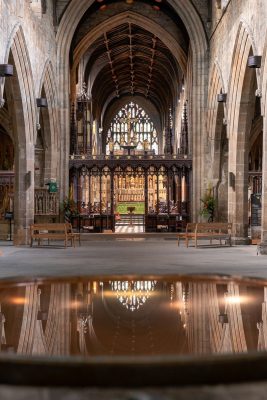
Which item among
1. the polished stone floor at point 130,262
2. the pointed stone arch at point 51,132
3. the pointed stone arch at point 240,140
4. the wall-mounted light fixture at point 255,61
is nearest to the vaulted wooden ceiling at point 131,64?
the pointed stone arch at point 51,132

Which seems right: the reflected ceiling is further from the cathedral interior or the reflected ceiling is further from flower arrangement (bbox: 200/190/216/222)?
flower arrangement (bbox: 200/190/216/222)

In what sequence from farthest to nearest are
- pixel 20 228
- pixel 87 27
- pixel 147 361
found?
pixel 87 27, pixel 20 228, pixel 147 361

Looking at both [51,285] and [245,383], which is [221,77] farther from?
[245,383]

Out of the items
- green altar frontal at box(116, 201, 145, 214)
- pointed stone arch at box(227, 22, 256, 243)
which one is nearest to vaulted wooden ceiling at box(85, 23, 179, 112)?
green altar frontal at box(116, 201, 145, 214)

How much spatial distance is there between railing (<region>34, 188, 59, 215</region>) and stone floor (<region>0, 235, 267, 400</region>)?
5301mm

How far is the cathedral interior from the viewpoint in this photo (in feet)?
17.6

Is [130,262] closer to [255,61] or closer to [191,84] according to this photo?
[255,61]

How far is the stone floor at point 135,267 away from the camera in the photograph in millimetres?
3576

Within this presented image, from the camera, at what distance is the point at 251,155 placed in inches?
1264

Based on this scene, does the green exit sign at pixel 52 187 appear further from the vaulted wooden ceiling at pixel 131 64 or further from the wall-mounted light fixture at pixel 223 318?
the wall-mounted light fixture at pixel 223 318

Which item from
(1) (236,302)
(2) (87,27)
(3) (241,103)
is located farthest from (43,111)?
(1) (236,302)

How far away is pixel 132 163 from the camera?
25.9m

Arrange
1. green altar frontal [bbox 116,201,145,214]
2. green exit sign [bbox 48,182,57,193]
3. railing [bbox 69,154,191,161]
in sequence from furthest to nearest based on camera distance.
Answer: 1. green altar frontal [bbox 116,201,145,214]
2. railing [bbox 69,154,191,161]
3. green exit sign [bbox 48,182,57,193]

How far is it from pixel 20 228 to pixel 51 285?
35.5 feet
